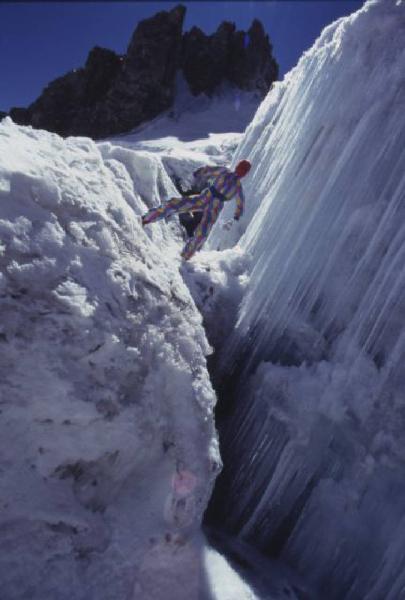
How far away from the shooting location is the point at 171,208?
480 centimetres

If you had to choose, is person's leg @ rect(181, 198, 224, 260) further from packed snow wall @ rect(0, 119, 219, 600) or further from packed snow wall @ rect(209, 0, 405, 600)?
packed snow wall @ rect(0, 119, 219, 600)

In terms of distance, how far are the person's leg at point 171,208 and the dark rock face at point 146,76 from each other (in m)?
25.1

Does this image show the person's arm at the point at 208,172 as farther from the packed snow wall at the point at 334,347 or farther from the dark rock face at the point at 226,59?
the dark rock face at the point at 226,59

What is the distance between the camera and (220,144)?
18703 mm

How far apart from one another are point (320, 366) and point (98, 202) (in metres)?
2.41

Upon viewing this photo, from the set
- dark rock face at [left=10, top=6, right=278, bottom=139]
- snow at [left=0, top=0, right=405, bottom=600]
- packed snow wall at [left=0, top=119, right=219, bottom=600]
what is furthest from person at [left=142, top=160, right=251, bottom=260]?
dark rock face at [left=10, top=6, right=278, bottom=139]

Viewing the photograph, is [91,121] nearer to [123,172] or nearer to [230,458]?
[123,172]

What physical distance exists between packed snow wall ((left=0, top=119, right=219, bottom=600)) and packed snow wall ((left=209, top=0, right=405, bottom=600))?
111 centimetres

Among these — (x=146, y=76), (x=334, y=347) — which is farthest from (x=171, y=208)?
(x=146, y=76)

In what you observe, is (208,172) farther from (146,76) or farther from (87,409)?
(146,76)

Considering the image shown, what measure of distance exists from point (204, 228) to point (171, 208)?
55 cm

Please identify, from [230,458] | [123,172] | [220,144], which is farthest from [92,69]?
[230,458]

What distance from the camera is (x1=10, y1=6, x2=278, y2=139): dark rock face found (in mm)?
28219

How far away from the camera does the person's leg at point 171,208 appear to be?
470 cm
